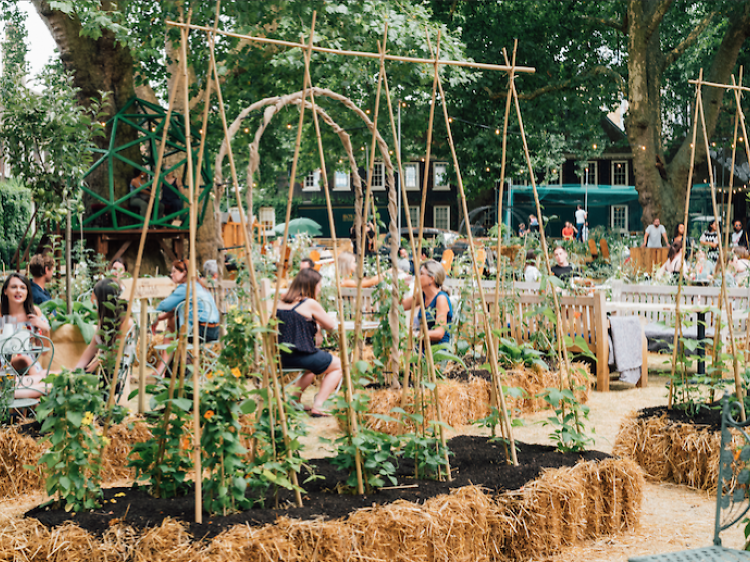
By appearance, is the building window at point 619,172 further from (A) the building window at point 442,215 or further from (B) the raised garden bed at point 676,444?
(B) the raised garden bed at point 676,444

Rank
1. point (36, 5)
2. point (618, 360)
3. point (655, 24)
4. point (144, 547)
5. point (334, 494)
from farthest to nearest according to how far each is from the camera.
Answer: point (655, 24)
point (36, 5)
point (618, 360)
point (334, 494)
point (144, 547)

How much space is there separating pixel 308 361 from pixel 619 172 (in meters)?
32.7

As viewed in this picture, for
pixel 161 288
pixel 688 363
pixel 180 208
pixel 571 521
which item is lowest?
pixel 571 521

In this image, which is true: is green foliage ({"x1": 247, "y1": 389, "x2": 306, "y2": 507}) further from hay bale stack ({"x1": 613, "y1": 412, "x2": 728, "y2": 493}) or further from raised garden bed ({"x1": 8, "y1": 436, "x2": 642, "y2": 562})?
hay bale stack ({"x1": 613, "y1": 412, "x2": 728, "y2": 493})

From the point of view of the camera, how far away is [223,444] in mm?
2857

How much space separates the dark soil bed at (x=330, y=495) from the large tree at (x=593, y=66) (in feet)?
39.8

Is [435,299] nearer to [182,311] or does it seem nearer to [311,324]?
[311,324]

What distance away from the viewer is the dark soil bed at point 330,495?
9.21ft

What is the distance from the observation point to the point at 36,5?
32.4ft

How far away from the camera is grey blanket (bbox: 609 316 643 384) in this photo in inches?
270

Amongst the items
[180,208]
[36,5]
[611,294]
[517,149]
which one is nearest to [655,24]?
[517,149]

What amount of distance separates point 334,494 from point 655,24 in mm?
14148

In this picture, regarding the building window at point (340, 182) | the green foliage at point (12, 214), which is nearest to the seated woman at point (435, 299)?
the green foliage at point (12, 214)

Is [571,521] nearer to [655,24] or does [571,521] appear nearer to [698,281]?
[698,281]
